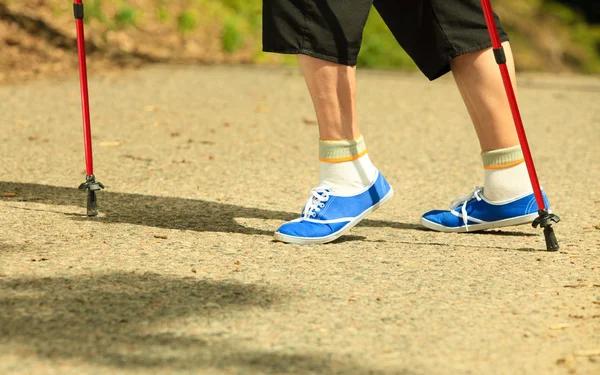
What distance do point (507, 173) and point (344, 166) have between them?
0.63 m

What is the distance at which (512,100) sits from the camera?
336 centimetres

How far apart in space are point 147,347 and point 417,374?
67 centimetres

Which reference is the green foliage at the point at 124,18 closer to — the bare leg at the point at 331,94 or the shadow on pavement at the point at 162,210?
the shadow on pavement at the point at 162,210

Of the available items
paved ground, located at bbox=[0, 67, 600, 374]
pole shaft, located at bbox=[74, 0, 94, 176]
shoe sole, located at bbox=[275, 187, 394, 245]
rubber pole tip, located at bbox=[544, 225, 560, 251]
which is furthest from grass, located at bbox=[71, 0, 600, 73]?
rubber pole tip, located at bbox=[544, 225, 560, 251]

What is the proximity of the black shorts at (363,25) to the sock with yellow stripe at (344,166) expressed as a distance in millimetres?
314

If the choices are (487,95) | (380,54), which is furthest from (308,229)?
(380,54)

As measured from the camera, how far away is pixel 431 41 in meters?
3.59

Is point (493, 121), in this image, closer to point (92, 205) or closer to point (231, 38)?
point (92, 205)

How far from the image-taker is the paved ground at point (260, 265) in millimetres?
2396

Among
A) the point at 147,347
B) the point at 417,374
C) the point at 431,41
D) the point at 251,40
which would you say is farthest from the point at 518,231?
the point at 251,40

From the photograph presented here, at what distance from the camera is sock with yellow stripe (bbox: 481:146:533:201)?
362 cm

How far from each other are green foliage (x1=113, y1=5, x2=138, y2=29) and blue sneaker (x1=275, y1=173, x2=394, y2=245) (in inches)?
256

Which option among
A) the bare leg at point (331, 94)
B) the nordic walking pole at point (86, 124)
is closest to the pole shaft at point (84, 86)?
the nordic walking pole at point (86, 124)

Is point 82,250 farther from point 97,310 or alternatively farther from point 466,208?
point 466,208
